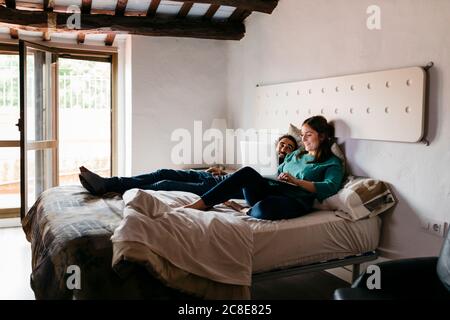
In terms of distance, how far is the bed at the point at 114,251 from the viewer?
6.11 feet

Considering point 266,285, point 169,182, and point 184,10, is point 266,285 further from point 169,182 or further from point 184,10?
point 184,10

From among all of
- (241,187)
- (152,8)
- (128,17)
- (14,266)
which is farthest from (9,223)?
(241,187)

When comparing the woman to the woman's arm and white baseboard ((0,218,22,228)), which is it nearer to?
the woman's arm

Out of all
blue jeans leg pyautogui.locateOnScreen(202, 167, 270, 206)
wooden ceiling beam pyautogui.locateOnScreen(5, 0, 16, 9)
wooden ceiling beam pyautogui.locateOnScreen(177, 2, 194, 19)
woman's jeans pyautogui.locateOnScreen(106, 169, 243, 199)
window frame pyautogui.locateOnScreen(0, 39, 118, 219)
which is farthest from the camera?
window frame pyautogui.locateOnScreen(0, 39, 118, 219)

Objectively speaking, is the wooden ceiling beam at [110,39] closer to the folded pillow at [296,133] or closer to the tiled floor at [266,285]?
the folded pillow at [296,133]

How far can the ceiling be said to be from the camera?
3896 millimetres

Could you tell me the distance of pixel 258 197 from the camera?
2756mm

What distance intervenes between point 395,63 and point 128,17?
2732 millimetres

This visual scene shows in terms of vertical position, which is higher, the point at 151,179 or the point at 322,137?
the point at 322,137

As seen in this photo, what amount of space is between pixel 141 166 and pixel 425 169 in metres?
3.07

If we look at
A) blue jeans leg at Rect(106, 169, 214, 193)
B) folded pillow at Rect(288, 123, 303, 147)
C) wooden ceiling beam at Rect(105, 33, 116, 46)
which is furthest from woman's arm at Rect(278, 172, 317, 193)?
wooden ceiling beam at Rect(105, 33, 116, 46)

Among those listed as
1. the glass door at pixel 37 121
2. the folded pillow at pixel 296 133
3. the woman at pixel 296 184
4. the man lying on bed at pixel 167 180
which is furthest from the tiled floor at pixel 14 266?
the folded pillow at pixel 296 133

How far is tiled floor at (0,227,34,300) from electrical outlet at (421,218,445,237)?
2.49 metres
